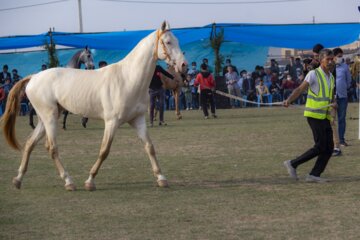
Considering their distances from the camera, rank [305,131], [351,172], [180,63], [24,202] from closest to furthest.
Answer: [24,202]
[180,63]
[351,172]
[305,131]

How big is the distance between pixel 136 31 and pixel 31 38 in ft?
15.3

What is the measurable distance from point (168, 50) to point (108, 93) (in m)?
1.05

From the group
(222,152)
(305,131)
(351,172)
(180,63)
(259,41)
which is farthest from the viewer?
(259,41)

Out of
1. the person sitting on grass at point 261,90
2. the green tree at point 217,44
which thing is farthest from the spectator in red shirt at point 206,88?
the person sitting on grass at point 261,90

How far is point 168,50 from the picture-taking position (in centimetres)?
1011

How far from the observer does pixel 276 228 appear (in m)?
7.43

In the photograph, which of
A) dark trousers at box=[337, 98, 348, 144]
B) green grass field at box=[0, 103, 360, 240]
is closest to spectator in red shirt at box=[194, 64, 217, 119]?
green grass field at box=[0, 103, 360, 240]

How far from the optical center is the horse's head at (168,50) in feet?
33.0

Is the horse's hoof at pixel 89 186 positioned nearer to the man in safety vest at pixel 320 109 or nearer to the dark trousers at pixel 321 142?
the man in safety vest at pixel 320 109

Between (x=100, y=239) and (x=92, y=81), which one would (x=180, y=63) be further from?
(x=100, y=239)

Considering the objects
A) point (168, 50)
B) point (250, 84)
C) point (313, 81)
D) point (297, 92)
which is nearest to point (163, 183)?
point (168, 50)

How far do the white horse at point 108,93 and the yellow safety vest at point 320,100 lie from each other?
1.94 metres

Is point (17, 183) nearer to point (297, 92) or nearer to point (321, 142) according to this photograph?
point (297, 92)

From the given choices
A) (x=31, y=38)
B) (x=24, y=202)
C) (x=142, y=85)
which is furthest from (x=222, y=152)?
(x=31, y=38)
